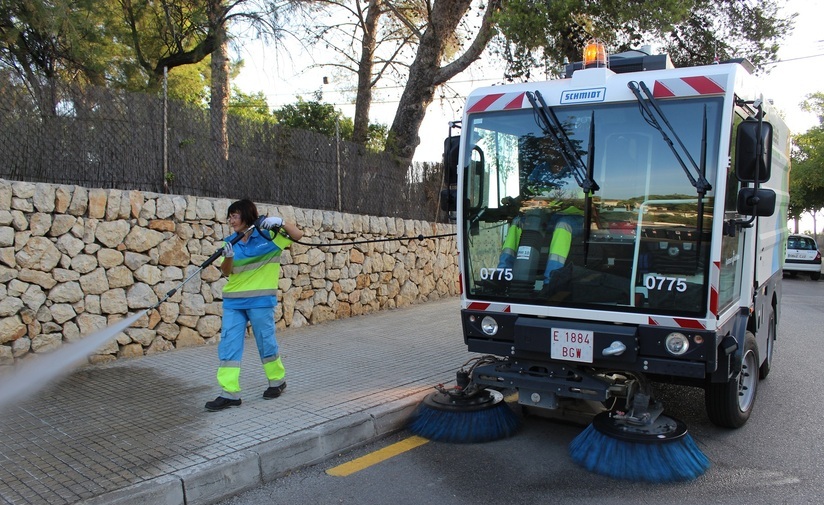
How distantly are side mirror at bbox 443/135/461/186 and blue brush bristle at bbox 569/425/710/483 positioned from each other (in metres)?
2.25

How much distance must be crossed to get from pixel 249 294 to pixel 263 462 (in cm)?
158

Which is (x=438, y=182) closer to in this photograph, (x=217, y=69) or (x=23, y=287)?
(x=217, y=69)

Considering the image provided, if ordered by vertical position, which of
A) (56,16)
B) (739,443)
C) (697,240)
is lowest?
(739,443)

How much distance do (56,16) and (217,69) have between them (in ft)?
10.7

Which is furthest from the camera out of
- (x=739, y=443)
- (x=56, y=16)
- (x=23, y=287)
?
(x=56, y=16)

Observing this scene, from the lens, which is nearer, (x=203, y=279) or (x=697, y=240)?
(x=697, y=240)

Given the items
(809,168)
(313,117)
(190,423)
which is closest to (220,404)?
(190,423)

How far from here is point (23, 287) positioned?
6266 millimetres

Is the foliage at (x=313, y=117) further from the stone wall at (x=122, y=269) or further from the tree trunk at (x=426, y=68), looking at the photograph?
the stone wall at (x=122, y=269)

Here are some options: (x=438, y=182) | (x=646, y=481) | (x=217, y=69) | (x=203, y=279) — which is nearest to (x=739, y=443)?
(x=646, y=481)

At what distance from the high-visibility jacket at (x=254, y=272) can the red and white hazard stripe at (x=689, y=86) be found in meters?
3.18

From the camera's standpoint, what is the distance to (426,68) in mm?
13484

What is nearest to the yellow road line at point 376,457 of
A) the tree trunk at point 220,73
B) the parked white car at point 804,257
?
the tree trunk at point 220,73

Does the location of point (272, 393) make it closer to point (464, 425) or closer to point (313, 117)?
point (464, 425)
